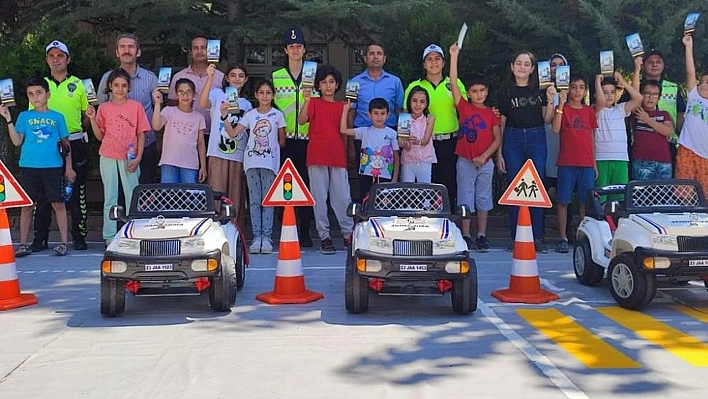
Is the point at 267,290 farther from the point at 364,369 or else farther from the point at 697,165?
the point at 697,165

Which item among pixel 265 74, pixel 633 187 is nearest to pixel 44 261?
pixel 633 187

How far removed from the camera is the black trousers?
35.7 feet

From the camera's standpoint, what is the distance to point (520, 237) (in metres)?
7.99

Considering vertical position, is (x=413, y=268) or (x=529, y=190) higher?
(x=529, y=190)

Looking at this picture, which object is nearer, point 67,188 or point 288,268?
point 288,268

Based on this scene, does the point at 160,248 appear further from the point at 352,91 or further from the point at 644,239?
the point at 644,239

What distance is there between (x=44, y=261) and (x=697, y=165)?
822cm

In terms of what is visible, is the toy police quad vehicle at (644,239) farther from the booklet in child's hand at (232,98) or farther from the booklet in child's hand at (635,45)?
the booklet in child's hand at (232,98)

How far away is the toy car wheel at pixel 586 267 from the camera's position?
336 inches

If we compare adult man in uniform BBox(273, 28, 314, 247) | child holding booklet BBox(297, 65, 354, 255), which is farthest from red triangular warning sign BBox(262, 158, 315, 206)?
adult man in uniform BBox(273, 28, 314, 247)

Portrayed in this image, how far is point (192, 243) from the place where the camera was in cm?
728

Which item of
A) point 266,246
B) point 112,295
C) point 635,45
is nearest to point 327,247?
point 266,246

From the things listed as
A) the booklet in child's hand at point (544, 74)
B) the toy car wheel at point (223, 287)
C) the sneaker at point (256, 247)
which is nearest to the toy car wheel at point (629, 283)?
the booklet in child's hand at point (544, 74)

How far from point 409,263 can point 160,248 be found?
2151 millimetres
